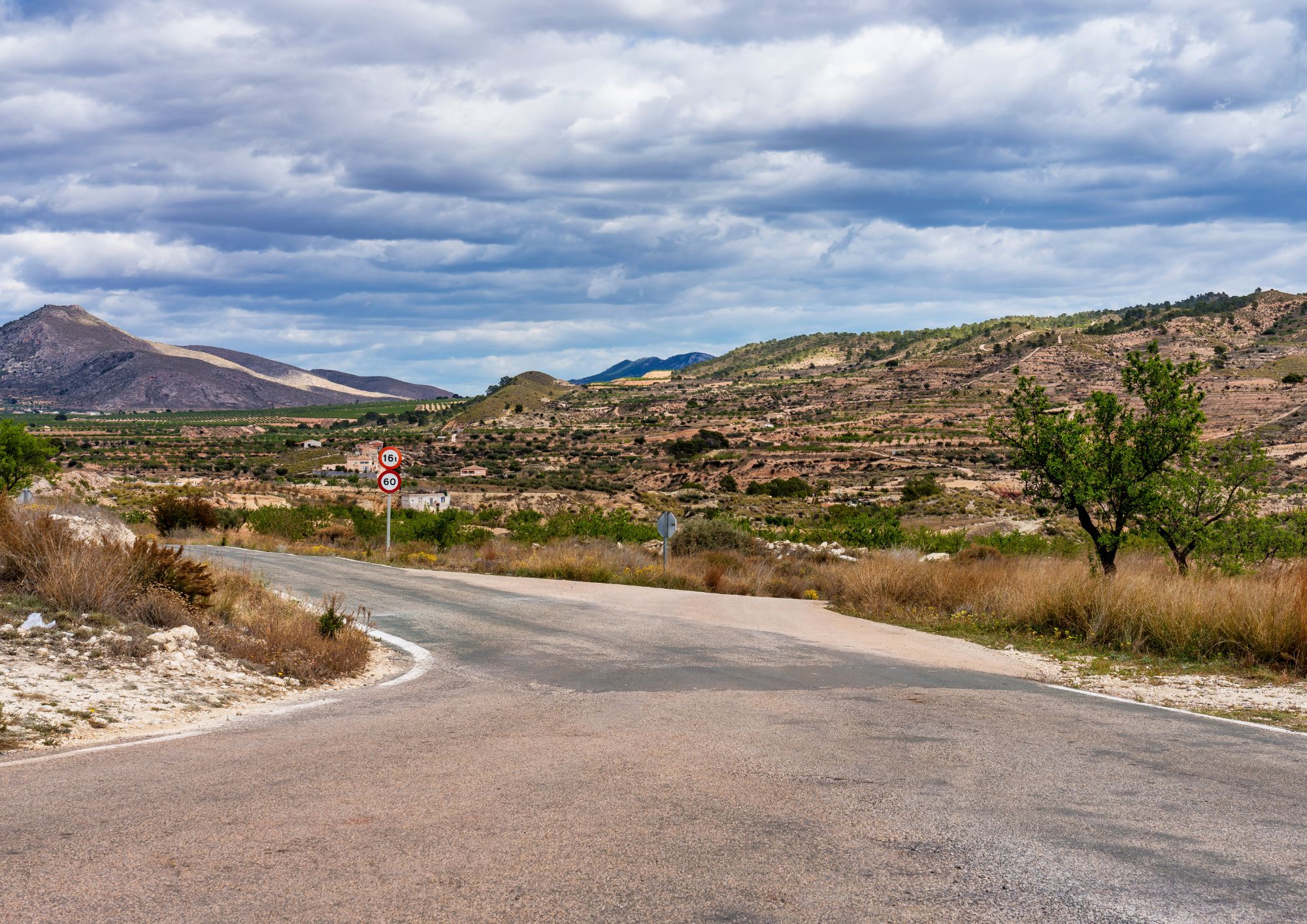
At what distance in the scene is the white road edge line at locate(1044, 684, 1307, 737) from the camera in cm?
801

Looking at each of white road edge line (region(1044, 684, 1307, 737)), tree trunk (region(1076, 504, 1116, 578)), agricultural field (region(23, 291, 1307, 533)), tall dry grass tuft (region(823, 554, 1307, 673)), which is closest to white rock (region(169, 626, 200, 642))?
white road edge line (region(1044, 684, 1307, 737))

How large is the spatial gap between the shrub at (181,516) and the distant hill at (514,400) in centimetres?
10552

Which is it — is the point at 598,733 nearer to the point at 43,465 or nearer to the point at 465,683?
the point at 465,683

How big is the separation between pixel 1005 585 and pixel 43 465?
3673 centimetres

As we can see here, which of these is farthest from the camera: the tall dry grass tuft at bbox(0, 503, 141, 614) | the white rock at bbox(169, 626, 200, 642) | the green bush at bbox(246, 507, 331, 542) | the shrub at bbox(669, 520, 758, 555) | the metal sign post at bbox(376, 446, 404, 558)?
the green bush at bbox(246, 507, 331, 542)

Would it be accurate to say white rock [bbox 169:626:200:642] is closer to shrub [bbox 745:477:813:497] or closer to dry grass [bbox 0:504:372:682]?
dry grass [bbox 0:504:372:682]

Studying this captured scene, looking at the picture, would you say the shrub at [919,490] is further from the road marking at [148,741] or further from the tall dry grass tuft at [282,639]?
the road marking at [148,741]

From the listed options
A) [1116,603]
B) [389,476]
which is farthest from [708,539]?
[1116,603]

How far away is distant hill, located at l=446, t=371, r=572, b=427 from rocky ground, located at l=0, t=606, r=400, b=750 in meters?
136

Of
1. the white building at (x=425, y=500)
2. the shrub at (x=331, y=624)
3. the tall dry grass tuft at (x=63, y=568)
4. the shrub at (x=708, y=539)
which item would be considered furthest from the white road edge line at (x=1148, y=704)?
the white building at (x=425, y=500)

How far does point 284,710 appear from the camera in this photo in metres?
8.43

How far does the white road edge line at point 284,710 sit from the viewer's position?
623 centimetres

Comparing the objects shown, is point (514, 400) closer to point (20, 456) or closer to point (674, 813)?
point (20, 456)

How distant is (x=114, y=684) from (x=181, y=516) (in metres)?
31.1
